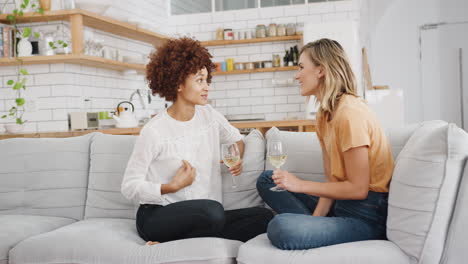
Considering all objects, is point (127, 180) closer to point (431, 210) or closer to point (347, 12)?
point (431, 210)

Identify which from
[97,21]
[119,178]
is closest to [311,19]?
[97,21]

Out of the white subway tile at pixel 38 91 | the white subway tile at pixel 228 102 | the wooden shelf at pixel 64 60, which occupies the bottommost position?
the white subway tile at pixel 228 102

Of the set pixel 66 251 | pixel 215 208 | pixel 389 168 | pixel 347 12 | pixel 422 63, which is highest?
pixel 347 12

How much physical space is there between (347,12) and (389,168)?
500 cm

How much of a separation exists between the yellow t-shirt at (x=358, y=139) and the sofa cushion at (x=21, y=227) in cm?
149

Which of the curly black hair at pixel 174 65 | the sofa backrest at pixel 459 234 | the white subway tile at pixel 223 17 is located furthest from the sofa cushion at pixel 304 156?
the white subway tile at pixel 223 17

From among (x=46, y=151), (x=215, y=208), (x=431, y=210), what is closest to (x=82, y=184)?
(x=46, y=151)

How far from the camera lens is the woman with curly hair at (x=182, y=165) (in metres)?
2.14

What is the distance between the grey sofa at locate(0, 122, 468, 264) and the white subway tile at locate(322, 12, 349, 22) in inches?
174

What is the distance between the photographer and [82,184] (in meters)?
2.78

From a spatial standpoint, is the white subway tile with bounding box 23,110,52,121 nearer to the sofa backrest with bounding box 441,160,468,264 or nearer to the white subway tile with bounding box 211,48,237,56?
the white subway tile with bounding box 211,48,237,56

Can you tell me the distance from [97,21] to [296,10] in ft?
9.82

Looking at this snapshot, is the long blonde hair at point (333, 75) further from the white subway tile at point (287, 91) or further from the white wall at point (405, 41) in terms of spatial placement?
the white wall at point (405, 41)

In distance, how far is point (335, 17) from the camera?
21.6 ft
